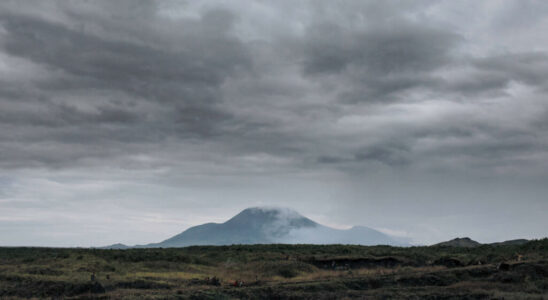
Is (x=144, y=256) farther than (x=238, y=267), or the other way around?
(x=144, y=256)

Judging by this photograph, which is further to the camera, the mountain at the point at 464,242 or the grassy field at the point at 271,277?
the mountain at the point at 464,242

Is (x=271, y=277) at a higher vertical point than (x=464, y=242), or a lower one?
lower

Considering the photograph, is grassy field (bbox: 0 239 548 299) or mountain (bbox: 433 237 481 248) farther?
mountain (bbox: 433 237 481 248)

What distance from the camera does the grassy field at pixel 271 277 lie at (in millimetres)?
45438

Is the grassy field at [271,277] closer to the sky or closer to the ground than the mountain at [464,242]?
closer to the ground

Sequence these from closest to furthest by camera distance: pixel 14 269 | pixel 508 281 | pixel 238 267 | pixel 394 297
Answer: pixel 394 297, pixel 508 281, pixel 14 269, pixel 238 267

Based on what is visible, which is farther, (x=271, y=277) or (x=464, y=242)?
(x=464, y=242)

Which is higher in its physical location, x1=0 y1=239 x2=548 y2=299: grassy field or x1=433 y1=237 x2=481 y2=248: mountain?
x1=433 y1=237 x2=481 y2=248: mountain

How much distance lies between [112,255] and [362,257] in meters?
39.3

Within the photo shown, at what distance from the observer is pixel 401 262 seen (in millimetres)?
78000

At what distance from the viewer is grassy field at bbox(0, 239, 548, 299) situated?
149 ft

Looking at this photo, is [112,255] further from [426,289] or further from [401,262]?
[426,289]

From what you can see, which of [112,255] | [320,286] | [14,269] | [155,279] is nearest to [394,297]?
[320,286]

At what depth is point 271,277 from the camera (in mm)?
63938
